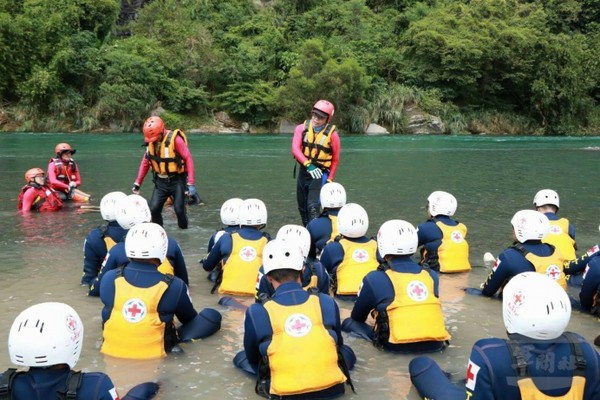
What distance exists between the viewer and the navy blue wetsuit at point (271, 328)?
4.24 meters

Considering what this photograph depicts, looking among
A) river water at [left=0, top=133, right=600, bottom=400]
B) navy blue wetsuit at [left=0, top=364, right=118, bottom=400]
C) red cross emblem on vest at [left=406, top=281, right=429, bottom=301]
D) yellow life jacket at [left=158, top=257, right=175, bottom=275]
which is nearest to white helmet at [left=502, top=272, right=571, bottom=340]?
river water at [left=0, top=133, right=600, bottom=400]

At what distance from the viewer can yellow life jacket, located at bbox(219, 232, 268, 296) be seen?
6.75 meters

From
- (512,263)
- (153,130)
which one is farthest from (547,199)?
(153,130)

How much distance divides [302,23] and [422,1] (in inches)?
616

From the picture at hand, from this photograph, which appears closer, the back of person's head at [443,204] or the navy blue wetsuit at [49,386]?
the navy blue wetsuit at [49,386]

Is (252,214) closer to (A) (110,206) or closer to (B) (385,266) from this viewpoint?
(A) (110,206)

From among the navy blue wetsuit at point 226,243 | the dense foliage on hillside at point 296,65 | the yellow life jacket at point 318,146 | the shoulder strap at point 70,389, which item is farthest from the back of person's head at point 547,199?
the dense foliage on hillside at point 296,65

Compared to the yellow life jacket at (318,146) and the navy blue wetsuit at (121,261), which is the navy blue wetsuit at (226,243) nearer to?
the navy blue wetsuit at (121,261)

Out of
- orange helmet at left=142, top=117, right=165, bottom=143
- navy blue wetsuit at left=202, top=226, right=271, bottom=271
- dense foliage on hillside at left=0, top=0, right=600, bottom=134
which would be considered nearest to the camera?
navy blue wetsuit at left=202, top=226, right=271, bottom=271

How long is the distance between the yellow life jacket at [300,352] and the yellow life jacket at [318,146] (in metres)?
5.32

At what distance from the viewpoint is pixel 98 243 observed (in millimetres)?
6984

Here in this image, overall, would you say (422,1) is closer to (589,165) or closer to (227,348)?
(589,165)

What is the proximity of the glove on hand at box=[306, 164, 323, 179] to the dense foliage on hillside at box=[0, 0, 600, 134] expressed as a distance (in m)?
39.7

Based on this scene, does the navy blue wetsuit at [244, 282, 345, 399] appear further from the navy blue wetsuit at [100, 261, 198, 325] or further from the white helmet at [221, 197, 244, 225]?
the white helmet at [221, 197, 244, 225]
